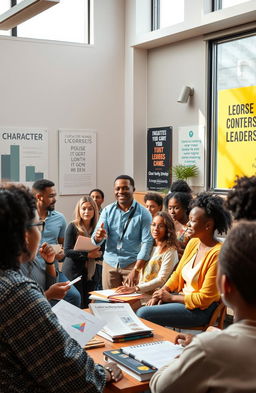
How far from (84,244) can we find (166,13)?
4.78m

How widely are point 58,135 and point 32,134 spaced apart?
17.6 inches

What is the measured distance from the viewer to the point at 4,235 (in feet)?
5.53

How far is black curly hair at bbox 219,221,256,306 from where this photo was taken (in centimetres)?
142

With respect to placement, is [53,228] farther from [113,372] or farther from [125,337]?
[113,372]

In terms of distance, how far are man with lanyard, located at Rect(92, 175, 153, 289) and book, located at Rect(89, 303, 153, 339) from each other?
1766 mm

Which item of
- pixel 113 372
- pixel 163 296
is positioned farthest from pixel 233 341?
pixel 163 296

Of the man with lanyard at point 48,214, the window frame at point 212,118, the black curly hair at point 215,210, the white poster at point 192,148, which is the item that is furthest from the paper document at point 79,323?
the white poster at point 192,148

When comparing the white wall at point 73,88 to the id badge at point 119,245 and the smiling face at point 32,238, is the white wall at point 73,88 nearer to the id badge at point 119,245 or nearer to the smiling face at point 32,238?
the id badge at point 119,245

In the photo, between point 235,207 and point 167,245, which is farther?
point 167,245

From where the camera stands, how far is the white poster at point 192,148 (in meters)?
7.65

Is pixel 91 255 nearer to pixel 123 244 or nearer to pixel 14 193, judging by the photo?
pixel 123 244

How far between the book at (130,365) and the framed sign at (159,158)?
5.72 meters

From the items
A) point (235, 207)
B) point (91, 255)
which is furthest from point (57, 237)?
point (235, 207)

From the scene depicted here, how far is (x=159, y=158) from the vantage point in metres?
8.52
